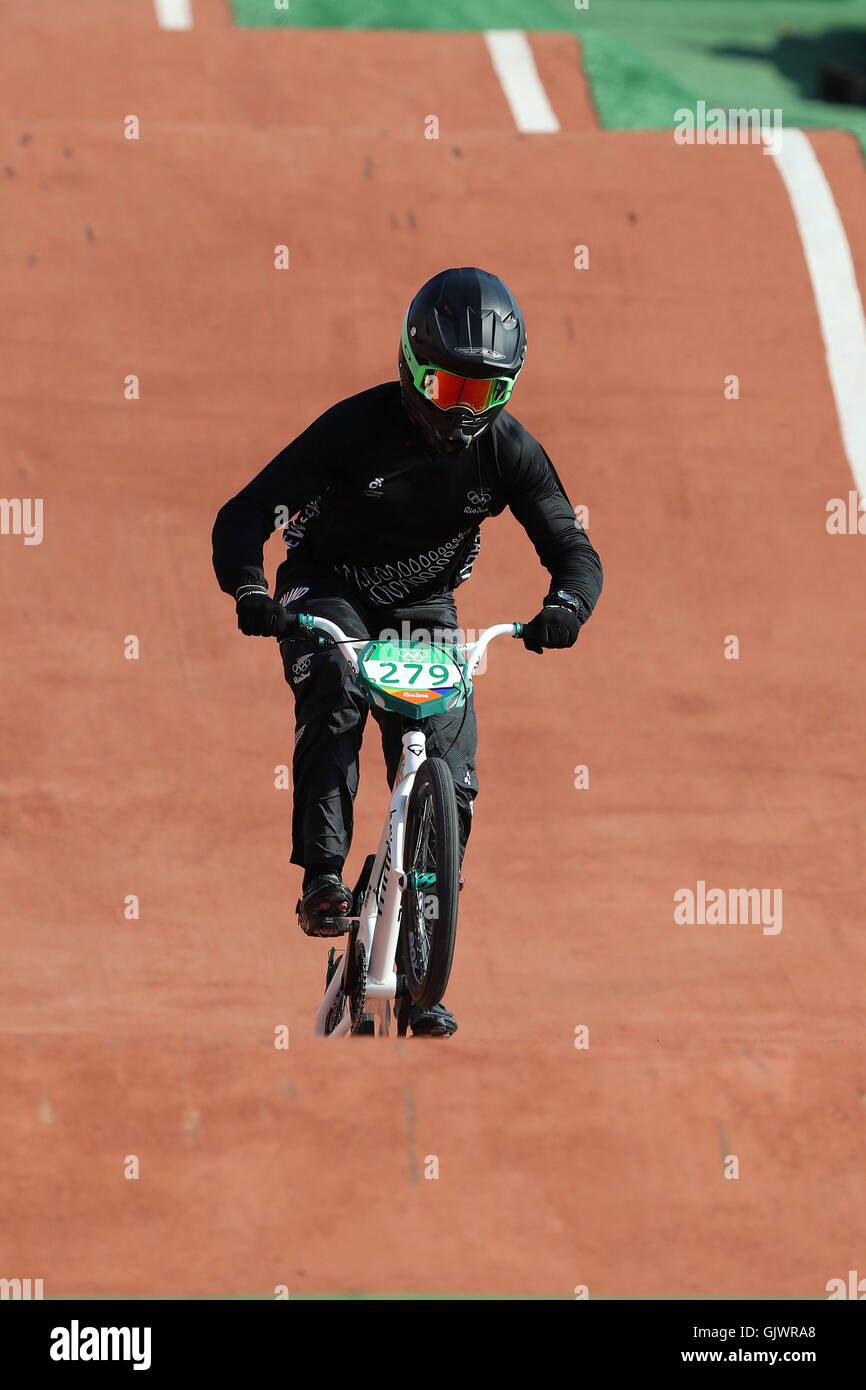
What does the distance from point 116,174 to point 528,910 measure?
6.32 meters

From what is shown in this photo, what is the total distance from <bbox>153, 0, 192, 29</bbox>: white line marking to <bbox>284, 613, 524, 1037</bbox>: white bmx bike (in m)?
14.1

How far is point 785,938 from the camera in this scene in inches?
343

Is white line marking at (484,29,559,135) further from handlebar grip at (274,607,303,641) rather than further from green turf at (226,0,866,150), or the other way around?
handlebar grip at (274,607,303,641)

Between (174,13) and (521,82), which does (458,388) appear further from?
(174,13)

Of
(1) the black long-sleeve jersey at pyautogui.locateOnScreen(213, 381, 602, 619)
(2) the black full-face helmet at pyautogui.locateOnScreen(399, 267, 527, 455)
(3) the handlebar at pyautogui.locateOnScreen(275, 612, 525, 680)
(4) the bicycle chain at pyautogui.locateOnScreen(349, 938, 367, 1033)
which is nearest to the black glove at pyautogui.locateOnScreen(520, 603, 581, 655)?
(3) the handlebar at pyautogui.locateOnScreen(275, 612, 525, 680)

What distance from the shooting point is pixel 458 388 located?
17.8 feet

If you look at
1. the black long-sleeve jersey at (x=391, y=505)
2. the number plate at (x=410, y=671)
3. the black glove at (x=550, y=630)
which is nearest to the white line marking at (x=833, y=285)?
the black long-sleeve jersey at (x=391, y=505)

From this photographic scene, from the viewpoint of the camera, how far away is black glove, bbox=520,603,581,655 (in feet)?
18.1

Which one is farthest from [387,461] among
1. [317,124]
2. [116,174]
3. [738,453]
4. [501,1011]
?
[317,124]

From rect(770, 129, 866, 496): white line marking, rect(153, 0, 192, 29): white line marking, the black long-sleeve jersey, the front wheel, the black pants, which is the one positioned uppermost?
rect(153, 0, 192, 29): white line marking

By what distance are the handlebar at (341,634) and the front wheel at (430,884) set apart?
15.7 inches

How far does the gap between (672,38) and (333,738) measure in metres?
22.1

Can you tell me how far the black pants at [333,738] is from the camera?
18.5 feet

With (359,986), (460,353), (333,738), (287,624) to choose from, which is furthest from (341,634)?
(359,986)
